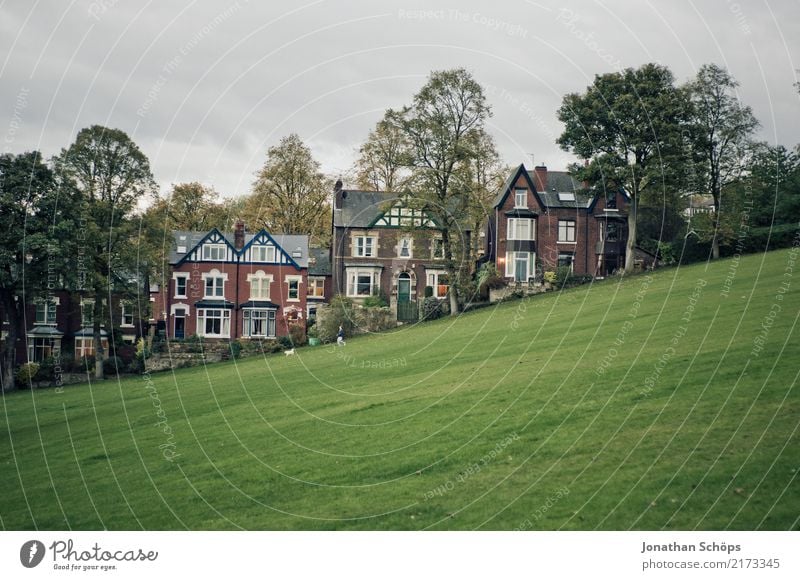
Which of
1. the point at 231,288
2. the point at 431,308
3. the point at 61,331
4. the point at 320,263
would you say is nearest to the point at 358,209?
the point at 320,263

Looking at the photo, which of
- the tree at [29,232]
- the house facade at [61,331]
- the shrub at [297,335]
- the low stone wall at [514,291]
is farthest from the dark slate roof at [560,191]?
the tree at [29,232]

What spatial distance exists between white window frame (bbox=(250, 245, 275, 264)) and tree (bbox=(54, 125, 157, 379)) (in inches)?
432

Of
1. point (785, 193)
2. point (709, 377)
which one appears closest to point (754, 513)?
point (709, 377)

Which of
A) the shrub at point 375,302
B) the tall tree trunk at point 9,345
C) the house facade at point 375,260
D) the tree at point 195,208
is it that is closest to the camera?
the tall tree trunk at point 9,345

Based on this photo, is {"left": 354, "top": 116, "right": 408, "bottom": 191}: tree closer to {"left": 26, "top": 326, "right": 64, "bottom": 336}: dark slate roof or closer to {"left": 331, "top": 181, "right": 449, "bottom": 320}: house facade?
{"left": 331, "top": 181, "right": 449, "bottom": 320}: house facade

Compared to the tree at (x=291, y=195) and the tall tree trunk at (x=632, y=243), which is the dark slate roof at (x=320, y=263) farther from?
the tall tree trunk at (x=632, y=243)

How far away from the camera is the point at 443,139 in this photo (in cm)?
5419

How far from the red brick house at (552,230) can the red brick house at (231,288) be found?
16377 mm

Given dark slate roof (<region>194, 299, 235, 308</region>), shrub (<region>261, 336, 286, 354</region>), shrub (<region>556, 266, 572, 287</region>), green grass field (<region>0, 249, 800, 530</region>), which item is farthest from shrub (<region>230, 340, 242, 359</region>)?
shrub (<region>556, 266, 572, 287</region>)

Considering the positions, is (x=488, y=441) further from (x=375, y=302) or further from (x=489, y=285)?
(x=375, y=302)

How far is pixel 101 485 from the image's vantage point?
21.1 meters

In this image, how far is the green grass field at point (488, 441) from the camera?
1557 centimetres

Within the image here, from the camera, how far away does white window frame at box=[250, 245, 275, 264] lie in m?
64.3
